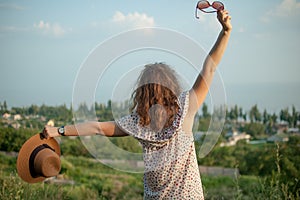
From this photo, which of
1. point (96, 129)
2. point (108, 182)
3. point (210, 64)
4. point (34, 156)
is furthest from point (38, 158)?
point (108, 182)

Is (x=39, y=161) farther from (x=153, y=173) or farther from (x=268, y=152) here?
(x=268, y=152)

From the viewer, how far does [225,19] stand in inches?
80.4

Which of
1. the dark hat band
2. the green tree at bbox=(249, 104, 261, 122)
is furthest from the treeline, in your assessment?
the dark hat band

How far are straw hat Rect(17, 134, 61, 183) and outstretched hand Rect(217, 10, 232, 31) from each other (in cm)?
101

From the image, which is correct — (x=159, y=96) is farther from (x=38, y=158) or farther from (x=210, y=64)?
(x=38, y=158)

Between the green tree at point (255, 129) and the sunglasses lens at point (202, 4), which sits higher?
the sunglasses lens at point (202, 4)

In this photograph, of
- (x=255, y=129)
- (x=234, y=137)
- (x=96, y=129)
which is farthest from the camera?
(x=234, y=137)

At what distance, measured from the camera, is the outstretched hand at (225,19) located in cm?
204

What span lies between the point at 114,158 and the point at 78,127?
323 mm

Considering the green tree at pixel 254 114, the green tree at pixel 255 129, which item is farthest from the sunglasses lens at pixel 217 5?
the green tree at pixel 255 129

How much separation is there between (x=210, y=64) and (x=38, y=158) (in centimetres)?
97

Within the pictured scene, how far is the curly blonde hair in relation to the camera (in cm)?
204

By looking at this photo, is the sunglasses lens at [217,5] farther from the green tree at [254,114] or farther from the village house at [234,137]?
the village house at [234,137]

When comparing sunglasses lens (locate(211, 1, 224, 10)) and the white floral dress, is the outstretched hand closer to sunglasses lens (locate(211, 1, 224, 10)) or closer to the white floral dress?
sunglasses lens (locate(211, 1, 224, 10))
